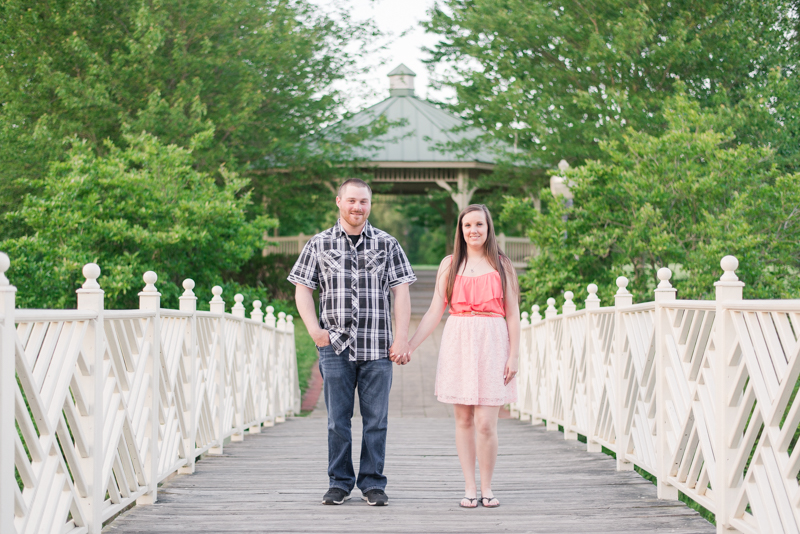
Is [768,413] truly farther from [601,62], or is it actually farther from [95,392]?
[601,62]

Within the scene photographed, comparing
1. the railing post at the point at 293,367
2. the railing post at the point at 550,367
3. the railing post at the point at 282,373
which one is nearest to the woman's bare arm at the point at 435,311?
the railing post at the point at 550,367

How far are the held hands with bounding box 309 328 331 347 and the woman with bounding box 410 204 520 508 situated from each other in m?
0.46

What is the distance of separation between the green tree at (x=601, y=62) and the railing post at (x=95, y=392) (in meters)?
11.8

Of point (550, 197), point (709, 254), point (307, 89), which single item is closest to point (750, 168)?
point (709, 254)

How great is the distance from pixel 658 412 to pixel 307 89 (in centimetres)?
1562

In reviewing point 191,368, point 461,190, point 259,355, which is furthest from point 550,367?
point 461,190

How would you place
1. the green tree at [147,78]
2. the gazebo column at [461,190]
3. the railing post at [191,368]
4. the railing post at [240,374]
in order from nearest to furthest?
the railing post at [191,368], the railing post at [240,374], the green tree at [147,78], the gazebo column at [461,190]

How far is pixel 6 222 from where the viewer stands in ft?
46.9

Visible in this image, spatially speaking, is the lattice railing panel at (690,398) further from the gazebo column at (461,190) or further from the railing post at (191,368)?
the gazebo column at (461,190)

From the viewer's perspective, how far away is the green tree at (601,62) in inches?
583

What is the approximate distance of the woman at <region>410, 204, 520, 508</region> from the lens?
3.94 meters

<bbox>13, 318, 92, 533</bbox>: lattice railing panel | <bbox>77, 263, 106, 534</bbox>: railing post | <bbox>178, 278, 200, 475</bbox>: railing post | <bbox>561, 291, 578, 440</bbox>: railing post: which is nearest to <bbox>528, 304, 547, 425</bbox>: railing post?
<bbox>561, 291, 578, 440</bbox>: railing post

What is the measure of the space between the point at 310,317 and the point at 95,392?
3.50ft

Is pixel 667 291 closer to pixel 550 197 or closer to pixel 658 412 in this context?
pixel 658 412
